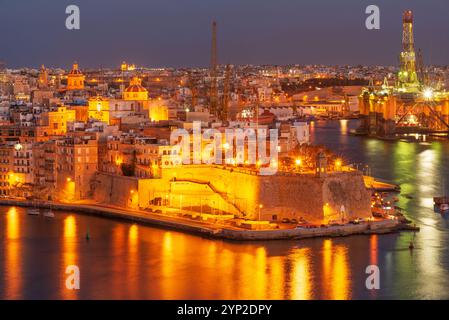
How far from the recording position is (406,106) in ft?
92.5

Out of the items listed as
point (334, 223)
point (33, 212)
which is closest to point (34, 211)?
point (33, 212)

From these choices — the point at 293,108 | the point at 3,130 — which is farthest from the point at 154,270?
the point at 293,108

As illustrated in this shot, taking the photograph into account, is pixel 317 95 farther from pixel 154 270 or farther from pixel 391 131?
pixel 154 270

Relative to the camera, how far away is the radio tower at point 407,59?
94.2ft

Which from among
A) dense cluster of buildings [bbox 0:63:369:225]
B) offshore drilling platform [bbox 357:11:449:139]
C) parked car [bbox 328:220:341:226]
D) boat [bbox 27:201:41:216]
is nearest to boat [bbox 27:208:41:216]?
boat [bbox 27:201:41:216]

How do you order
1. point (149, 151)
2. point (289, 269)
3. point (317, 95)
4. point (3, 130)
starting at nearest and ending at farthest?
point (289, 269)
point (149, 151)
point (3, 130)
point (317, 95)

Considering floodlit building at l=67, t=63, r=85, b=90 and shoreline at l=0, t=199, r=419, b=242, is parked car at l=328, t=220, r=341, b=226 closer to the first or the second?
shoreline at l=0, t=199, r=419, b=242

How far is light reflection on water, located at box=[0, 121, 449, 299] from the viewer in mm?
8758

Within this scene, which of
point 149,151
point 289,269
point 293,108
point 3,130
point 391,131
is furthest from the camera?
point 293,108

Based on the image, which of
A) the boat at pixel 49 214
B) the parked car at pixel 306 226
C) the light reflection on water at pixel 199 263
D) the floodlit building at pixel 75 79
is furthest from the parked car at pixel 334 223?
the floodlit building at pixel 75 79

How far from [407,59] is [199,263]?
20.7 meters

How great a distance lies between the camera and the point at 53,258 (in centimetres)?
988

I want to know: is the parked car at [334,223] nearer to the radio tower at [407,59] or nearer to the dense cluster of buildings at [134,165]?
the dense cluster of buildings at [134,165]
